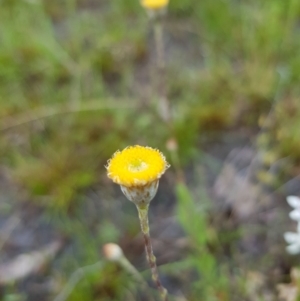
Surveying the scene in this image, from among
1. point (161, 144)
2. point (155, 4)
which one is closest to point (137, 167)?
point (155, 4)

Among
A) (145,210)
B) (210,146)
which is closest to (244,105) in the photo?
(210,146)

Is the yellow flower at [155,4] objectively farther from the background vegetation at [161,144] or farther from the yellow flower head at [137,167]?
the yellow flower head at [137,167]

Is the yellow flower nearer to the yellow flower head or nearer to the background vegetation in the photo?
the background vegetation

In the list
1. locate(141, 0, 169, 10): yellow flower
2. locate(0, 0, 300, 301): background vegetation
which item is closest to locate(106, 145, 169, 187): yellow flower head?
locate(0, 0, 300, 301): background vegetation

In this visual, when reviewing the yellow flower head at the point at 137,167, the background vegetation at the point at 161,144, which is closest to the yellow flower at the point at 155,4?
the background vegetation at the point at 161,144

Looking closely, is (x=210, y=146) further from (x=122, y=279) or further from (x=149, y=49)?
(x=149, y=49)
